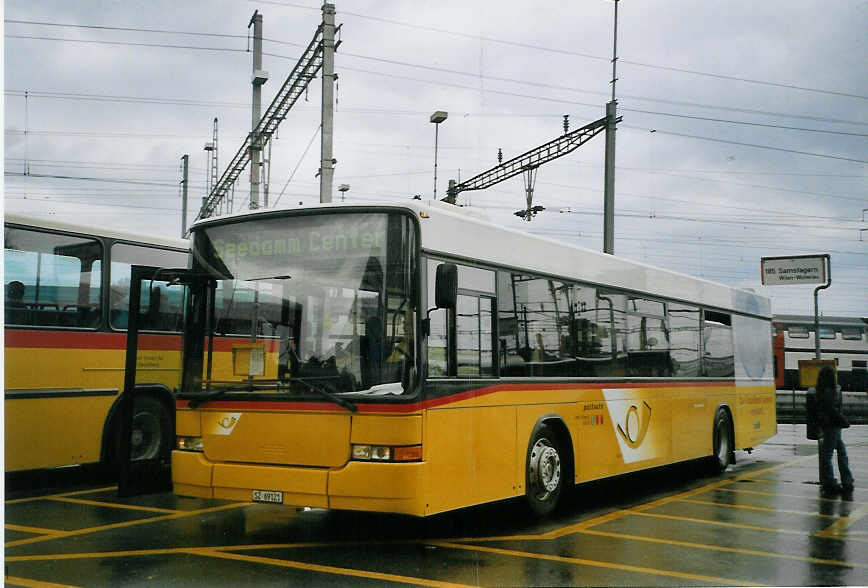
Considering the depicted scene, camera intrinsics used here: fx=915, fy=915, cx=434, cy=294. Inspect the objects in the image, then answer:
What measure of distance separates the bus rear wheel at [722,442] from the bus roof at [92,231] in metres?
8.41

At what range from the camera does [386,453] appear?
287 inches

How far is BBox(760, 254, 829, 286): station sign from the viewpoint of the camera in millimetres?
13977

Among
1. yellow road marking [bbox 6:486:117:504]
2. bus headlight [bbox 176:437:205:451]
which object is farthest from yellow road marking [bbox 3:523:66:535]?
yellow road marking [bbox 6:486:117:504]

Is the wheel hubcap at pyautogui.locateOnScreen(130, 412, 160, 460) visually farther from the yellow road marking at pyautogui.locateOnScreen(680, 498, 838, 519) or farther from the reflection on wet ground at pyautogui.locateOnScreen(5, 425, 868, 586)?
the yellow road marking at pyautogui.locateOnScreen(680, 498, 838, 519)

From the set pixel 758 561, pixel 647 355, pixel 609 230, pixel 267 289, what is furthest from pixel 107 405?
pixel 609 230

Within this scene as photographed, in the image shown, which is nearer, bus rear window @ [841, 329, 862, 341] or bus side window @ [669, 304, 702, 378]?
bus side window @ [669, 304, 702, 378]

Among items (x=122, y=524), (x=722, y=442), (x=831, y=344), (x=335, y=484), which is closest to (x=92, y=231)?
(x=122, y=524)

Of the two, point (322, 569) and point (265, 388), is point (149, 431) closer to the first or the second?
point (265, 388)

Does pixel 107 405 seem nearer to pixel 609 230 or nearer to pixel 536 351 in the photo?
pixel 536 351

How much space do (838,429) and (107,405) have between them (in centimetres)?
957

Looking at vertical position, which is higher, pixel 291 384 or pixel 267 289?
pixel 267 289

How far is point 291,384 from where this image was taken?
25.0 feet

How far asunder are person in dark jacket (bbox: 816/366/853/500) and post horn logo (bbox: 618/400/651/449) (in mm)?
2488

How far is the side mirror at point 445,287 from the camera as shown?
7.48 meters
